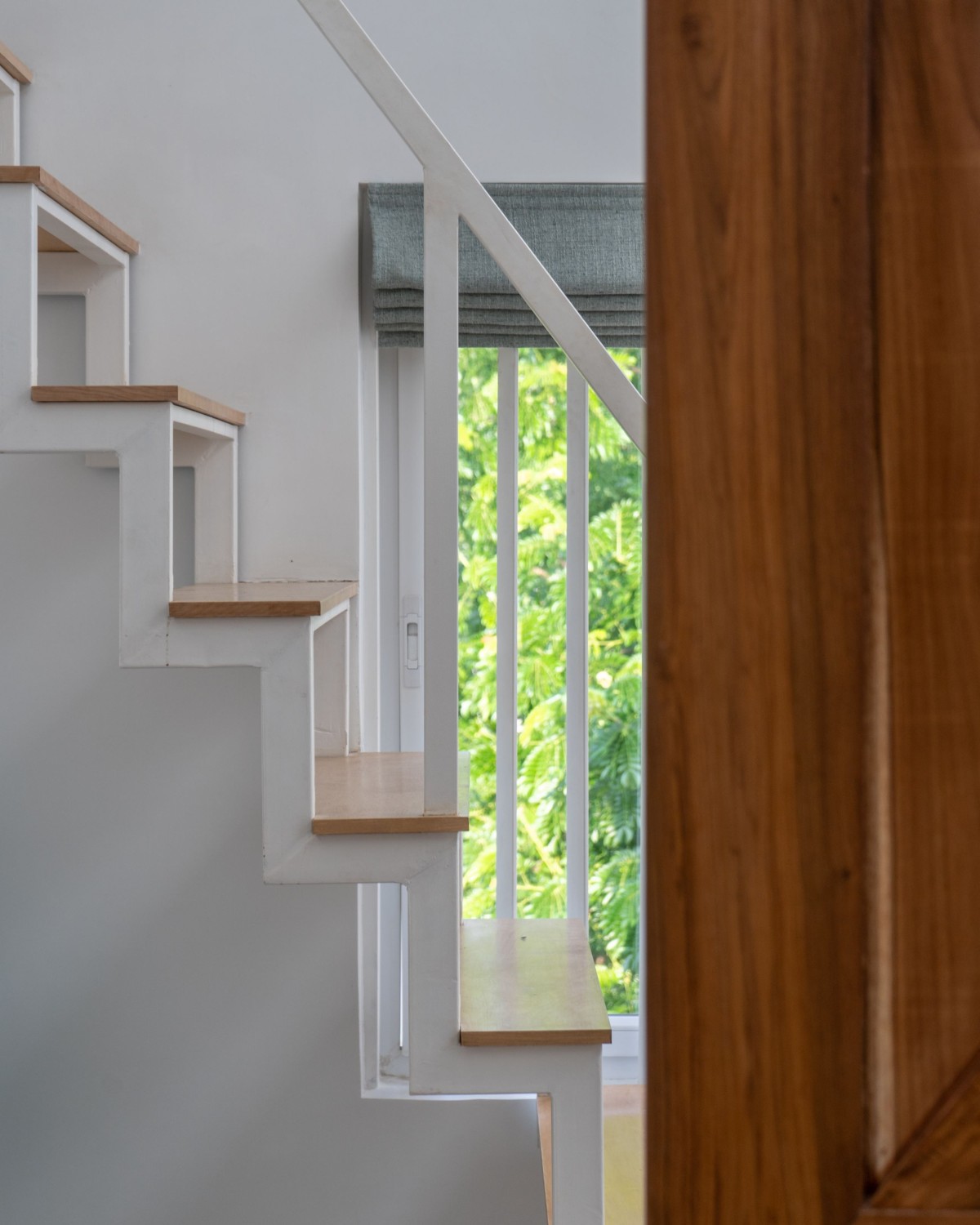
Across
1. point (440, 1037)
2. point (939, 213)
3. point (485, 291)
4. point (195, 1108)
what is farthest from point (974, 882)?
point (195, 1108)

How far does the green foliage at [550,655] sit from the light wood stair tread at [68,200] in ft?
2.15

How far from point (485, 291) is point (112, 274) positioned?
0.66 metres

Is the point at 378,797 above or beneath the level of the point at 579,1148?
above

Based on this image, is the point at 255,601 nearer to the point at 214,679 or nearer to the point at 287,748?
the point at 287,748

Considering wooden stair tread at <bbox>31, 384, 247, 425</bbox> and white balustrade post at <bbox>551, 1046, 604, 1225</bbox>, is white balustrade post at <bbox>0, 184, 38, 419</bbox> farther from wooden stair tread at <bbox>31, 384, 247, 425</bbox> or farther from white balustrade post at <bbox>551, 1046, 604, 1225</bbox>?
white balustrade post at <bbox>551, 1046, 604, 1225</bbox>

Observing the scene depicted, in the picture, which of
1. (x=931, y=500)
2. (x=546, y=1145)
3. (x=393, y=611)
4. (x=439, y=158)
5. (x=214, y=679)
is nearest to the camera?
(x=931, y=500)

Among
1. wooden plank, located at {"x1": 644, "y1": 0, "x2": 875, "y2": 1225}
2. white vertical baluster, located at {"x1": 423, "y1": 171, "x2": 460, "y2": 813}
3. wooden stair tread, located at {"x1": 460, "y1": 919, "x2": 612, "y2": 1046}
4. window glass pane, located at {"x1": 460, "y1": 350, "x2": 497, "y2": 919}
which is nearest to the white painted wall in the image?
window glass pane, located at {"x1": 460, "y1": 350, "x2": 497, "y2": 919}

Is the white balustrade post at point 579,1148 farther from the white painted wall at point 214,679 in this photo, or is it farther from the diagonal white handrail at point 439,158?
the diagonal white handrail at point 439,158

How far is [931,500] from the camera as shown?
0.47 m

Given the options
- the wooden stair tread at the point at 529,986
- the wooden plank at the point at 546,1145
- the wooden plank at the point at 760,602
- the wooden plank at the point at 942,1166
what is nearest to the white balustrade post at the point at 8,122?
the wooden stair tread at the point at 529,986

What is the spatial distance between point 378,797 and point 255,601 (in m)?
0.33

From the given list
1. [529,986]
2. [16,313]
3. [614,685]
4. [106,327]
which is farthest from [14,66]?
[529,986]

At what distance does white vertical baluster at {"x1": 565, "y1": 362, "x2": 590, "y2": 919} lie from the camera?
1.96 meters

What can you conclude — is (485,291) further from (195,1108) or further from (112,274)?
(195,1108)
